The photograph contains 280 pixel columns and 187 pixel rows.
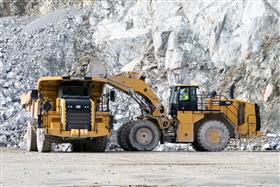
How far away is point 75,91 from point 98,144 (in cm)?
164

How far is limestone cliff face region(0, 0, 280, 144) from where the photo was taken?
27531 millimetres

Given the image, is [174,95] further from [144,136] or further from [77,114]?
[77,114]

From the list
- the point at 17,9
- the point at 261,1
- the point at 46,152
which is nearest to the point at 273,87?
the point at 261,1

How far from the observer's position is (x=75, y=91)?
18172 mm

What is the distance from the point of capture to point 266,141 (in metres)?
22.0

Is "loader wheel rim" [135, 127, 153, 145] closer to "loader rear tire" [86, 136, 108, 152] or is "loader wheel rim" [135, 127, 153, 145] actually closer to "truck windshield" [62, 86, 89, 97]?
"loader rear tire" [86, 136, 108, 152]

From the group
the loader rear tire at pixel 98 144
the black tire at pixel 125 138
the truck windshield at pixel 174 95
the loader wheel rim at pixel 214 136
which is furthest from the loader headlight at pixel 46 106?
the loader wheel rim at pixel 214 136

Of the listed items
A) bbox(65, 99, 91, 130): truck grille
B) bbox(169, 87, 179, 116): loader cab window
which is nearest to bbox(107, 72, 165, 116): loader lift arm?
bbox(169, 87, 179, 116): loader cab window

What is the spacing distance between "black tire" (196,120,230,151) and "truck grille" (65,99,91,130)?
11.7ft

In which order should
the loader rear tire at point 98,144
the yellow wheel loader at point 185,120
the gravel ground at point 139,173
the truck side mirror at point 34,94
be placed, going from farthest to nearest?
the yellow wheel loader at point 185,120 < the truck side mirror at point 34,94 < the loader rear tire at point 98,144 < the gravel ground at point 139,173

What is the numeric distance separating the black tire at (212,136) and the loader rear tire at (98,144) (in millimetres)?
2894

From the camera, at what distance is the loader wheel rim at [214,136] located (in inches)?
754

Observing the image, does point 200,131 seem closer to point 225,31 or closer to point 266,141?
point 266,141

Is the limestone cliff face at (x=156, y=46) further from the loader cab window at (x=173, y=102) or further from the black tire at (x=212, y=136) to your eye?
the loader cab window at (x=173, y=102)
